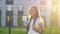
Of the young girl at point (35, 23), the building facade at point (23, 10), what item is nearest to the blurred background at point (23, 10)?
the building facade at point (23, 10)

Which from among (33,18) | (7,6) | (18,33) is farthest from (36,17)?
(7,6)

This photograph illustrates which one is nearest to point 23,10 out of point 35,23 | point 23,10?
point 23,10

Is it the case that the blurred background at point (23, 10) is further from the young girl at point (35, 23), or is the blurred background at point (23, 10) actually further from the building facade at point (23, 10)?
the young girl at point (35, 23)

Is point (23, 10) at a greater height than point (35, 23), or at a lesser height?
lesser

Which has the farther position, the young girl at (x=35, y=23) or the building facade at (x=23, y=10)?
the building facade at (x=23, y=10)

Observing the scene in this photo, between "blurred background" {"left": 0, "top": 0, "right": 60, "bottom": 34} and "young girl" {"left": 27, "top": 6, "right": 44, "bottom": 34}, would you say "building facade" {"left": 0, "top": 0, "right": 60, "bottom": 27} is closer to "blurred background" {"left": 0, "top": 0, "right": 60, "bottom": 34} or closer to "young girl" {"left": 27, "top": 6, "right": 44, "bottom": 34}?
"blurred background" {"left": 0, "top": 0, "right": 60, "bottom": 34}

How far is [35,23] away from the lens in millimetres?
883

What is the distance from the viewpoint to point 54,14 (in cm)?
705

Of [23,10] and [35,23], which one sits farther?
[23,10]

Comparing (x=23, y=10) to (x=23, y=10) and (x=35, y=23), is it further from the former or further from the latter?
(x=35, y=23)

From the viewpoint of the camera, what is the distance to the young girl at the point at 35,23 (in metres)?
0.88

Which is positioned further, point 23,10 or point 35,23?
point 23,10

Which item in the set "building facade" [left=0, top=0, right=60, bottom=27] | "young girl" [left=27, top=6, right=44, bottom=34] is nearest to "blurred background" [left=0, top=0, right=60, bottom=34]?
"building facade" [left=0, top=0, right=60, bottom=27]

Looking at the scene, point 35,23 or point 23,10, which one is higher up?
point 35,23
